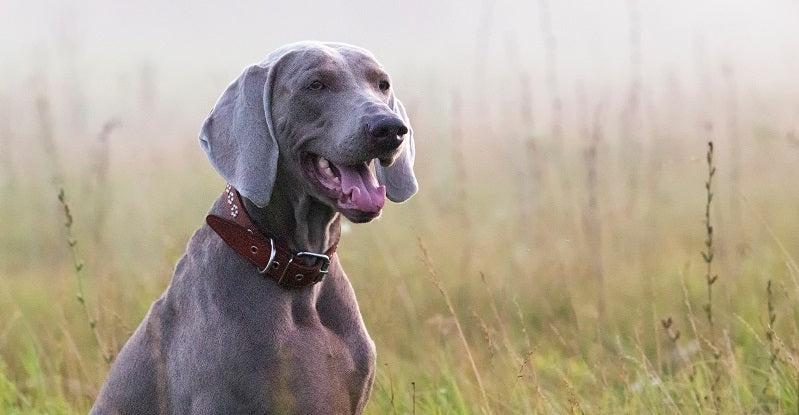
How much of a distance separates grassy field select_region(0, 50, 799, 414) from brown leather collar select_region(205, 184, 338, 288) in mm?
510

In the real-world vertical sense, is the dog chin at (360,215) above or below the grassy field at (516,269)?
above

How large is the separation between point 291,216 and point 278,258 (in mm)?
173

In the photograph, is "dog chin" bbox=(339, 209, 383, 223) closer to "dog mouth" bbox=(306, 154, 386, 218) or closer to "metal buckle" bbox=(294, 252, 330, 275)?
"dog mouth" bbox=(306, 154, 386, 218)

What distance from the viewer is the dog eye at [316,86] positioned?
3.32 meters

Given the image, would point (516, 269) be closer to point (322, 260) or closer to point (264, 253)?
point (322, 260)

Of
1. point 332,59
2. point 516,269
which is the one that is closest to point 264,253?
point 332,59

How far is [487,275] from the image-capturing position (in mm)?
6230

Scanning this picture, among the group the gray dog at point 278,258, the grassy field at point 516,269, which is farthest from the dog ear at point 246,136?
the grassy field at point 516,269

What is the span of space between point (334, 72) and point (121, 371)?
1.17m

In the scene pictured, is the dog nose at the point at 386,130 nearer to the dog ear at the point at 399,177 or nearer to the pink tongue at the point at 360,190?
the pink tongue at the point at 360,190

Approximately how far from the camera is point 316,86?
333cm

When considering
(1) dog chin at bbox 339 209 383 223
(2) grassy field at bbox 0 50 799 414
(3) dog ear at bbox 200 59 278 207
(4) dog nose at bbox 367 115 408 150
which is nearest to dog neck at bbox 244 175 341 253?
(3) dog ear at bbox 200 59 278 207

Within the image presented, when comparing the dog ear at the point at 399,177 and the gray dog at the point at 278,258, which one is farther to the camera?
the dog ear at the point at 399,177

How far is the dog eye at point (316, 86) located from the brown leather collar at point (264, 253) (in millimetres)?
432
